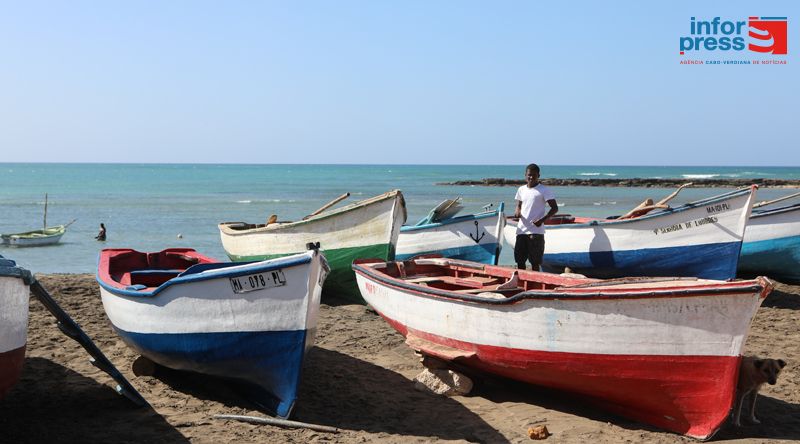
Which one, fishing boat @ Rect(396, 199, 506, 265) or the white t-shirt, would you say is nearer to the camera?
the white t-shirt

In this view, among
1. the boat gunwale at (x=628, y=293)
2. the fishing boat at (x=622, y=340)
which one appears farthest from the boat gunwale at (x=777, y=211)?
the boat gunwale at (x=628, y=293)

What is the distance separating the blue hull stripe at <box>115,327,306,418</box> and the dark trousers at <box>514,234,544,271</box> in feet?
14.1

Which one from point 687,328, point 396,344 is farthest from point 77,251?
point 687,328

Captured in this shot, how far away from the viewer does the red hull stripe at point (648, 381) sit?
559 centimetres

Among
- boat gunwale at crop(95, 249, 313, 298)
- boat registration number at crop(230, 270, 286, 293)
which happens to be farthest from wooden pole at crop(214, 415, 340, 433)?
boat gunwale at crop(95, 249, 313, 298)

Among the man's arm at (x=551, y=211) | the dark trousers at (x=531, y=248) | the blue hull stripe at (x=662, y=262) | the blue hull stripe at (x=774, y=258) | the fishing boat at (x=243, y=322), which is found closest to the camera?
the fishing boat at (x=243, y=322)

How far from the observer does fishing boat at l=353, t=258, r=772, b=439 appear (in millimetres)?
5426

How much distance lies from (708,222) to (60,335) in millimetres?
8392

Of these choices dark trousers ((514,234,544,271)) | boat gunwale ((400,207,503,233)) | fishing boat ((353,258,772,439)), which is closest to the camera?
fishing boat ((353,258,772,439))

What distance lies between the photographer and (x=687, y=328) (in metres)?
5.50

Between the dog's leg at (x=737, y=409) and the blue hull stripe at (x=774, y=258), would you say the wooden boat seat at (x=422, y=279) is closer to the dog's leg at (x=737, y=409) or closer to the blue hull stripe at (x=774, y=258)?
the dog's leg at (x=737, y=409)

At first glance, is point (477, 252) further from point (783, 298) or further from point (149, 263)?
point (149, 263)

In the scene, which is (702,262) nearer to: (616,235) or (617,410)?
(616,235)

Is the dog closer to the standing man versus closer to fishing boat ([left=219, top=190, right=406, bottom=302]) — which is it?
the standing man
